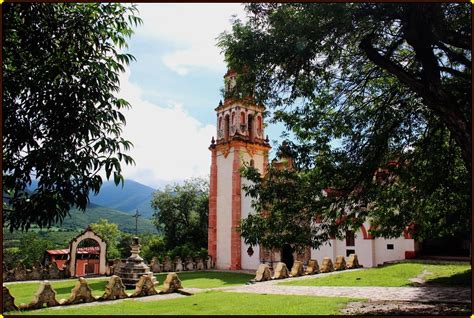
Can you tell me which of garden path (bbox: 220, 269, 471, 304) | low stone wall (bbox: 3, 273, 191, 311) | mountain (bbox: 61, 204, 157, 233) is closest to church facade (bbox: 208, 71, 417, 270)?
garden path (bbox: 220, 269, 471, 304)

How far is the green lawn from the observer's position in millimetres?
14316

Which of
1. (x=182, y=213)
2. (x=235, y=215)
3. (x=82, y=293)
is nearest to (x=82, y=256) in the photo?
(x=182, y=213)

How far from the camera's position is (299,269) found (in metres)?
19.9

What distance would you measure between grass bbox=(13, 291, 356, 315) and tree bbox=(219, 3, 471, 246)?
171cm

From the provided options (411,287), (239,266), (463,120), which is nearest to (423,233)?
(411,287)

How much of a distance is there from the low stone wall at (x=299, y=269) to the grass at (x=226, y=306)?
5510 mm

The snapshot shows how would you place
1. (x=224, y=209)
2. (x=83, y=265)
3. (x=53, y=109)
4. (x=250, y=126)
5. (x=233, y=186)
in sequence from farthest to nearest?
(x=250, y=126), (x=83, y=265), (x=224, y=209), (x=233, y=186), (x=53, y=109)

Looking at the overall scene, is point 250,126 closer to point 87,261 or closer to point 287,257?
point 287,257

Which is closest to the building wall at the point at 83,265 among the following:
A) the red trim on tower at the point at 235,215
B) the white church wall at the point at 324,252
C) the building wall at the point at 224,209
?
the building wall at the point at 224,209

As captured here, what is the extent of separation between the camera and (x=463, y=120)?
6.44 m

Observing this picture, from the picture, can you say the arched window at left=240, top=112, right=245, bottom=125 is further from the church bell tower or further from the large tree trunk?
the large tree trunk

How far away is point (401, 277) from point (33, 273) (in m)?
19.4

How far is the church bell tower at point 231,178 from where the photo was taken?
1139 inches

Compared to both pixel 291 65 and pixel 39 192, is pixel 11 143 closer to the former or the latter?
pixel 39 192
